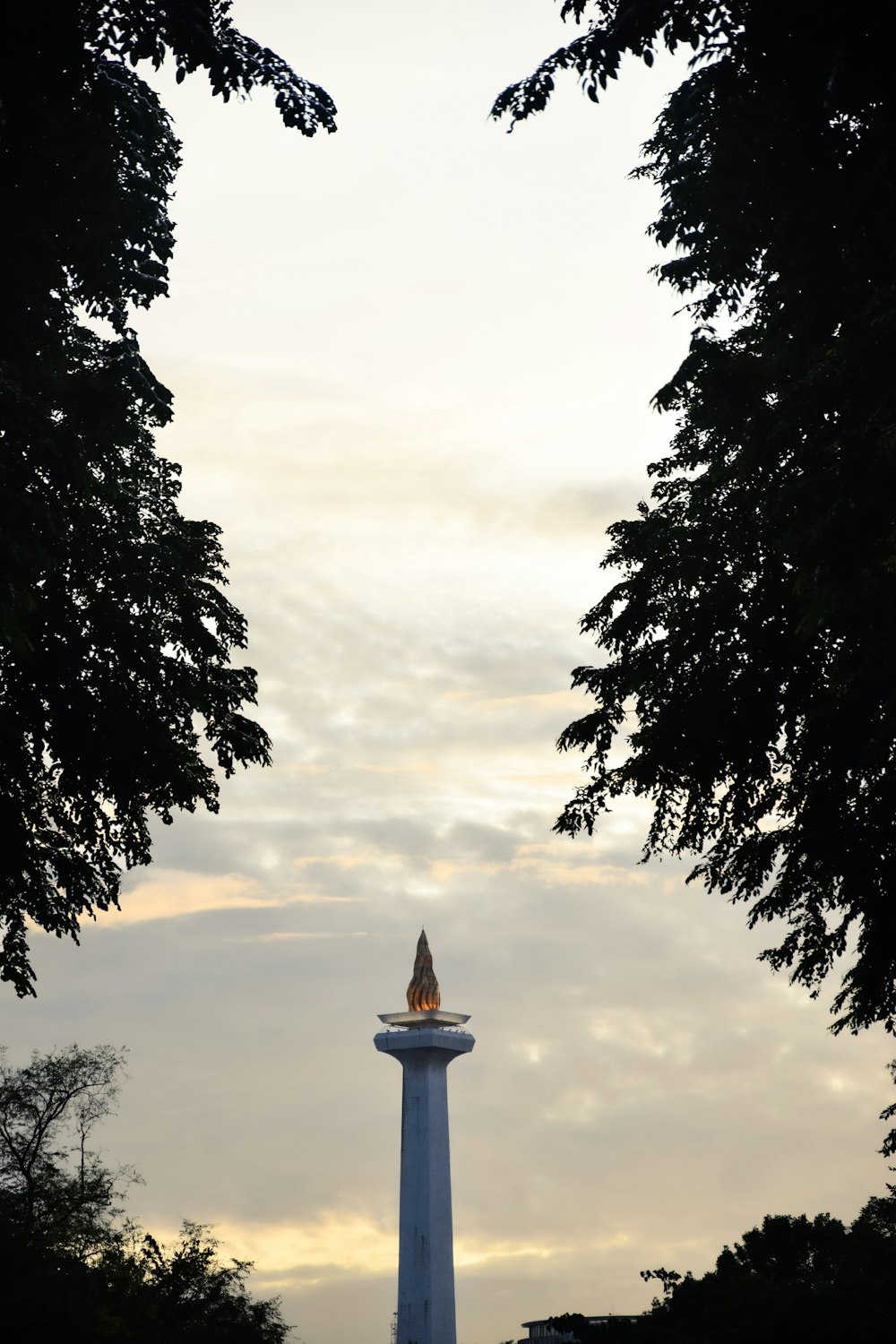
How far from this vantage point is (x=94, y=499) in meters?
24.5

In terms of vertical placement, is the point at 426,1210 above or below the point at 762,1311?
above

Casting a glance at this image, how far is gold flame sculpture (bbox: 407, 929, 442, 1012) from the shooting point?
2298 inches

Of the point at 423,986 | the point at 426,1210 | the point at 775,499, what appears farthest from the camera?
the point at 423,986

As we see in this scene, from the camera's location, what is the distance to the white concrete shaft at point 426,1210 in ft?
172

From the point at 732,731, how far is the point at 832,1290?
29.8ft

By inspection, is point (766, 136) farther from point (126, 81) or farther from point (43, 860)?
point (43, 860)

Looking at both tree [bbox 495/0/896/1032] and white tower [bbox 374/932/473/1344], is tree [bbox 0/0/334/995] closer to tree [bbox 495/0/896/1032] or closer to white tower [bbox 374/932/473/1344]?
tree [bbox 495/0/896/1032]

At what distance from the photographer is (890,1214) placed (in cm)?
3912

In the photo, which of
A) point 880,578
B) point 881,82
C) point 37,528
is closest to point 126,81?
point 37,528

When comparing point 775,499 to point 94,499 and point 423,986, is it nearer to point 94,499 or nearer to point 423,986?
point 94,499

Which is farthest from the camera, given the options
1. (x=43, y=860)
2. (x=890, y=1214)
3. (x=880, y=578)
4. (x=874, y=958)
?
(x=890, y=1214)

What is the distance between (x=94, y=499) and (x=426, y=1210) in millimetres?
37144

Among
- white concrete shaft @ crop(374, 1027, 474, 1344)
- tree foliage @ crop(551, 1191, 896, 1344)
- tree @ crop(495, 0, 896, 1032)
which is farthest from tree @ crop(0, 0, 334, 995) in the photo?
white concrete shaft @ crop(374, 1027, 474, 1344)

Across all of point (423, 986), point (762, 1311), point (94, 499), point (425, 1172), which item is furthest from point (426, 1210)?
point (94, 499)
